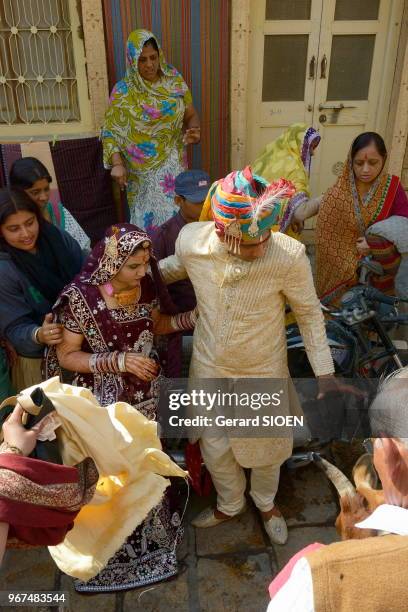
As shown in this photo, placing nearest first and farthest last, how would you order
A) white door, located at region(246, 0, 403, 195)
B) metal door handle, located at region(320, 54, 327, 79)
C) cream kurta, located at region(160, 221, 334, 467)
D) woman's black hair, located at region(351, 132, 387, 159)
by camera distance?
cream kurta, located at region(160, 221, 334, 467), woman's black hair, located at region(351, 132, 387, 159), white door, located at region(246, 0, 403, 195), metal door handle, located at region(320, 54, 327, 79)

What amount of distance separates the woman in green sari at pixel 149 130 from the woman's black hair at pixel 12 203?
175 centimetres

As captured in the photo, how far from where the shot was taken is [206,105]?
4.85m

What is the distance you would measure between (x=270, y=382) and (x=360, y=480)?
0.94m

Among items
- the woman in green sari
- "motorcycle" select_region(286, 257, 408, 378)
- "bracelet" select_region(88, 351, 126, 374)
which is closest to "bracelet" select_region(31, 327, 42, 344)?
"bracelet" select_region(88, 351, 126, 374)

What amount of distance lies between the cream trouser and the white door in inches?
143

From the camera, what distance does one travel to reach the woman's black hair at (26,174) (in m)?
2.96

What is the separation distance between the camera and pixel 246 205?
1927 millimetres

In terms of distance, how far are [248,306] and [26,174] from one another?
5.47 ft

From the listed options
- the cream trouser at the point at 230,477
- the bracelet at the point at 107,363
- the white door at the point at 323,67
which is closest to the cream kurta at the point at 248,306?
the cream trouser at the point at 230,477

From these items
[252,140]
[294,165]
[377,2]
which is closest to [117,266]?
[294,165]

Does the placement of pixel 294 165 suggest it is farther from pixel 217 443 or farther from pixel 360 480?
pixel 360 480

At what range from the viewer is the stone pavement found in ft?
7.83

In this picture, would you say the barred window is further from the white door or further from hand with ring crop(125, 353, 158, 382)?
hand with ring crop(125, 353, 158, 382)

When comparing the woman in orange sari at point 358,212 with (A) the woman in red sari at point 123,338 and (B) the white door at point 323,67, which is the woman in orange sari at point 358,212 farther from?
(B) the white door at point 323,67
